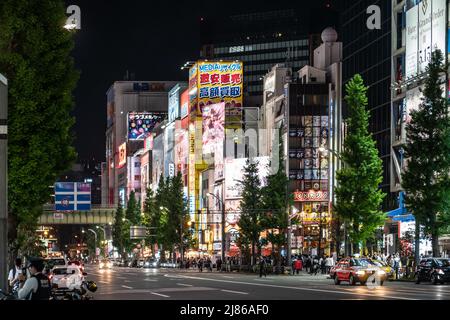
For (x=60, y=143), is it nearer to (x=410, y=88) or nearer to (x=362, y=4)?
(x=410, y=88)

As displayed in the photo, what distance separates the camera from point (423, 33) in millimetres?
79938

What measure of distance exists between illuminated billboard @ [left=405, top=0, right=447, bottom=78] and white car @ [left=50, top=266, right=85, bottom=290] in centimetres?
4402

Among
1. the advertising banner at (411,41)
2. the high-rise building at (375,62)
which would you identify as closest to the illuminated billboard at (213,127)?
the high-rise building at (375,62)

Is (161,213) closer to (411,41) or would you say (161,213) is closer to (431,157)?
(411,41)

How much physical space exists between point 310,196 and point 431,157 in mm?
61108

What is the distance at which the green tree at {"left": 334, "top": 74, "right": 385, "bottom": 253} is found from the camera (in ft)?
219

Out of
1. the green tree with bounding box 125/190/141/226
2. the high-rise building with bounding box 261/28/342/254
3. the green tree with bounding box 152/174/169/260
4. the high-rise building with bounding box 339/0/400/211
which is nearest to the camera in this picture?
the high-rise building with bounding box 339/0/400/211

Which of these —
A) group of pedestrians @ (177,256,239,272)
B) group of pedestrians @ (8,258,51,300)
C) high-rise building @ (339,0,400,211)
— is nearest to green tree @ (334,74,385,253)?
high-rise building @ (339,0,400,211)

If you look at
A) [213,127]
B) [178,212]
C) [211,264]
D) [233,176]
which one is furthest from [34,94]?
[213,127]

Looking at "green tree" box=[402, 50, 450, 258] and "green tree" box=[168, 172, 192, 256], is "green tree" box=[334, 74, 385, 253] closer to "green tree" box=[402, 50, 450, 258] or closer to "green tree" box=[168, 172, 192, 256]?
"green tree" box=[402, 50, 450, 258]

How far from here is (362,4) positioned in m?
104

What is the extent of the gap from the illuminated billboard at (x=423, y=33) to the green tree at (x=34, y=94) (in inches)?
1745

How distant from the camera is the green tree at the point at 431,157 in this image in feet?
186
